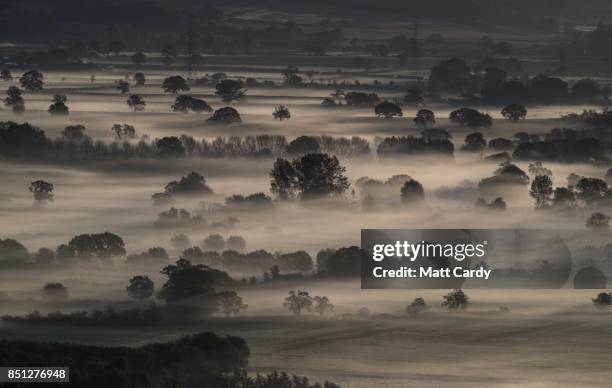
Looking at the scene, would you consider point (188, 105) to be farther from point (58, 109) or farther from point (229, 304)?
point (229, 304)

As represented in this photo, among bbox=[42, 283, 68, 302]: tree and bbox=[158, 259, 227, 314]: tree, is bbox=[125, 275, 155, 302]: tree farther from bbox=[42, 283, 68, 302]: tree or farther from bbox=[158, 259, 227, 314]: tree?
bbox=[42, 283, 68, 302]: tree

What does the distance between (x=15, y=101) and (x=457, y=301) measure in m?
83.5

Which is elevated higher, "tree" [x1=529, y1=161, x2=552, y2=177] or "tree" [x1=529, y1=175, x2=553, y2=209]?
"tree" [x1=529, y1=161, x2=552, y2=177]

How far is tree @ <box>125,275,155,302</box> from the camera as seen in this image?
60.8m

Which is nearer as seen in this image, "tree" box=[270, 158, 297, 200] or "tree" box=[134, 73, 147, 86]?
"tree" box=[270, 158, 297, 200]

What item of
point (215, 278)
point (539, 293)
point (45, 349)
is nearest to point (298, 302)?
point (215, 278)

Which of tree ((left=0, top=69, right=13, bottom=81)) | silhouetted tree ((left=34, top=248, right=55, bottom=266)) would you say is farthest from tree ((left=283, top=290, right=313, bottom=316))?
tree ((left=0, top=69, right=13, bottom=81))

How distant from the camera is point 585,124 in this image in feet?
423

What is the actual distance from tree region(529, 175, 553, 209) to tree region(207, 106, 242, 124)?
46165mm

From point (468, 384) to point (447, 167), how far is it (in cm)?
5742

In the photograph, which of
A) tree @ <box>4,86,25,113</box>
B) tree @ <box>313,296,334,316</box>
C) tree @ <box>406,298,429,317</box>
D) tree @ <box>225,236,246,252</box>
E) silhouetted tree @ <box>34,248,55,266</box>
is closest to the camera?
tree @ <box>313,296,334,316</box>

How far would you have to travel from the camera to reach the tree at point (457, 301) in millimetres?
59188

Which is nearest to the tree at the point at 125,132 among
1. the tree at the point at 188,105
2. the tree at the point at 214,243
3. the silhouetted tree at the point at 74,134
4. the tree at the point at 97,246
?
the silhouetted tree at the point at 74,134

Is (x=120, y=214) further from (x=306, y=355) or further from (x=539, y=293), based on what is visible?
(x=306, y=355)
